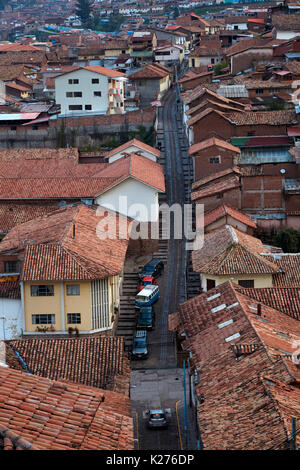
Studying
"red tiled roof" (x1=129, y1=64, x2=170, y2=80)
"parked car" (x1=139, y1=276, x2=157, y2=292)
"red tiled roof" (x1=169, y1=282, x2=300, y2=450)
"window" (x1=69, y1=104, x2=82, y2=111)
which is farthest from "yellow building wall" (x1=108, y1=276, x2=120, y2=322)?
"red tiled roof" (x1=129, y1=64, x2=170, y2=80)

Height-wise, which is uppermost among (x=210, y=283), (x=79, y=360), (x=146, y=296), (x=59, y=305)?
(x=79, y=360)

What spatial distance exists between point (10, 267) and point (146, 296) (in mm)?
6244

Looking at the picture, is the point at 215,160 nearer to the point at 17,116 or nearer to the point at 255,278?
the point at 255,278

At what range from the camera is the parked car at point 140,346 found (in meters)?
32.6

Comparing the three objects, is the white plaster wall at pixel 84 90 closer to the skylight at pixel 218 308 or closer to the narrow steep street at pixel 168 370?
the narrow steep street at pixel 168 370

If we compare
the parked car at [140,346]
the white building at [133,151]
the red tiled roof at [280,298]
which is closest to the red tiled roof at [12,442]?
the red tiled roof at [280,298]

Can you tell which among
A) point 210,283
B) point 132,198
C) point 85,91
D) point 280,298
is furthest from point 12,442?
point 85,91

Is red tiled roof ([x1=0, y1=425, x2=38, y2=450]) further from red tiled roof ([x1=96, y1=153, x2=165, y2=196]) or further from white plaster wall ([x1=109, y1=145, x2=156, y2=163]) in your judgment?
white plaster wall ([x1=109, y1=145, x2=156, y2=163])

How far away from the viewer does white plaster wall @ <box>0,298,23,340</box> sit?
32.7 metres

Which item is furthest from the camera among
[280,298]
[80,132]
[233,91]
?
[80,132]

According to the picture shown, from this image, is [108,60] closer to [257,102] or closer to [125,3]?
[257,102]

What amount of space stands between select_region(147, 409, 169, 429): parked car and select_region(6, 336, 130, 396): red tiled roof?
215 cm

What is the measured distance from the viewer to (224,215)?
3981cm

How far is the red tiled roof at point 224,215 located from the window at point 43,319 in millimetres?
11265
